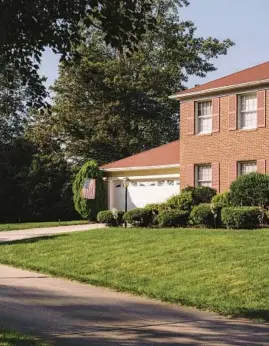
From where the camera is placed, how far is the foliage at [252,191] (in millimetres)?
21188

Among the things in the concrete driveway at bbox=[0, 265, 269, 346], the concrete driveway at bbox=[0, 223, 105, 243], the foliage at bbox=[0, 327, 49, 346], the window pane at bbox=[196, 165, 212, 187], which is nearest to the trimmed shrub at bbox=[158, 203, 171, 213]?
the concrete driveway at bbox=[0, 223, 105, 243]

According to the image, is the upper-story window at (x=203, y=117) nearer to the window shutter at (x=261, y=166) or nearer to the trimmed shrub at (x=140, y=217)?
the window shutter at (x=261, y=166)

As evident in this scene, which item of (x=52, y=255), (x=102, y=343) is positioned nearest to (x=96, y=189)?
(x=52, y=255)

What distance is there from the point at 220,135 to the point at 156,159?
17.3 ft

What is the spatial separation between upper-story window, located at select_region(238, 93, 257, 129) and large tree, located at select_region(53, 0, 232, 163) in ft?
47.2

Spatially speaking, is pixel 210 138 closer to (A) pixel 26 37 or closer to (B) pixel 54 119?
(B) pixel 54 119

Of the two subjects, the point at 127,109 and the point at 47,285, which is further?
the point at 127,109

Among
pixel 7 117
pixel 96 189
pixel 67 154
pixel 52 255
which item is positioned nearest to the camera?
pixel 52 255

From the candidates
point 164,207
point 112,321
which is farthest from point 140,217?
point 112,321

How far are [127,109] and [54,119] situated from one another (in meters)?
4.92

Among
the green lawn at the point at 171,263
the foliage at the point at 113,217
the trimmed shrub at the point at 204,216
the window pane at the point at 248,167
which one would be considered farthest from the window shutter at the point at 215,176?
the green lawn at the point at 171,263

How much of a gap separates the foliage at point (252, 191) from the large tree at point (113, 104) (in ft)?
60.7

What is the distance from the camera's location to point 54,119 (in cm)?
3938

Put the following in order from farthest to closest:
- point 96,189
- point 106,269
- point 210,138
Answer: point 96,189
point 210,138
point 106,269
